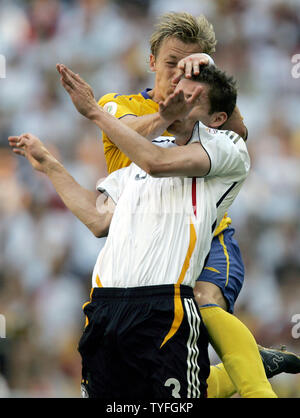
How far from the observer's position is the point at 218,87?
3.27 metres

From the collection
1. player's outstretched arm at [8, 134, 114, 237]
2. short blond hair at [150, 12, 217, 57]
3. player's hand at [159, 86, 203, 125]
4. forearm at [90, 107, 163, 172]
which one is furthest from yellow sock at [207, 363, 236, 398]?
short blond hair at [150, 12, 217, 57]

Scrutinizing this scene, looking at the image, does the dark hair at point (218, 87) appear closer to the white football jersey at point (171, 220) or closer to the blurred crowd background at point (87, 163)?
the white football jersey at point (171, 220)

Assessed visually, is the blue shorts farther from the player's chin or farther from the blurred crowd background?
the blurred crowd background

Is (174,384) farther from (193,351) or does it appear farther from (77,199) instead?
(77,199)

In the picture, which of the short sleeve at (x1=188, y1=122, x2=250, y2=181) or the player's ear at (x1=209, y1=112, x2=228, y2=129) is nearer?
the short sleeve at (x1=188, y1=122, x2=250, y2=181)

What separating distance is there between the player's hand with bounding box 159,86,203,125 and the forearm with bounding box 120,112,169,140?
0.16 feet

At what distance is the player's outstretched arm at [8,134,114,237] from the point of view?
11.3 feet

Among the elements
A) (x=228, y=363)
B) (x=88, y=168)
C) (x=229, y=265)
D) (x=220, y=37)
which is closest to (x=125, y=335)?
(x=228, y=363)

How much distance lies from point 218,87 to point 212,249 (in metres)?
0.91

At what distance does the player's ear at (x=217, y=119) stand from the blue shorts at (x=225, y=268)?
2.28 ft

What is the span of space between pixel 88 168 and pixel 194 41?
3438mm
